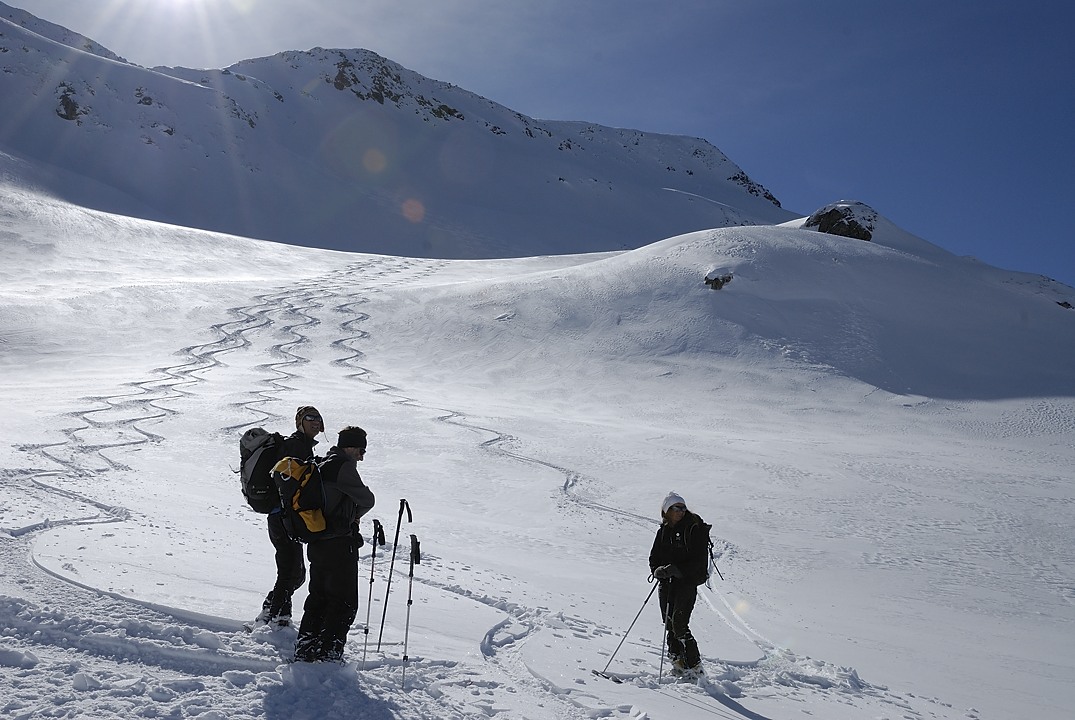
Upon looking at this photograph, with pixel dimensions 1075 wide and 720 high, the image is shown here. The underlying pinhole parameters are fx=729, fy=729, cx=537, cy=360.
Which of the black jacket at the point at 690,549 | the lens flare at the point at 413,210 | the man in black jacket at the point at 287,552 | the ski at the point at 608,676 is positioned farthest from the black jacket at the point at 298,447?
the lens flare at the point at 413,210

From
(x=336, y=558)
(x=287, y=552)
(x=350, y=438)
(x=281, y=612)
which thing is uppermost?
(x=350, y=438)

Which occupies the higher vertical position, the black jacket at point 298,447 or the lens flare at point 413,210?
the lens flare at point 413,210

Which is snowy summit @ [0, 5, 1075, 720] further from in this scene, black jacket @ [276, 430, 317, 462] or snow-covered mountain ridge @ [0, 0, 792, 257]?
snow-covered mountain ridge @ [0, 0, 792, 257]

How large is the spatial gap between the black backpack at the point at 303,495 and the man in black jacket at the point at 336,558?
0.04 m

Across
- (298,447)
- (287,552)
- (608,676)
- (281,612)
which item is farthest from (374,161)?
(608,676)

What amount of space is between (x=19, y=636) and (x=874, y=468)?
44.2ft

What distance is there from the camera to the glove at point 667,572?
553cm

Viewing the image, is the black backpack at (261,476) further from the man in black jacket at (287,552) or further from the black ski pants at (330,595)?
the black ski pants at (330,595)

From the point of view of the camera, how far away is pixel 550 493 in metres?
11.8

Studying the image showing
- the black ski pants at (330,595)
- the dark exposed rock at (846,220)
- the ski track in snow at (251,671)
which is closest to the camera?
the ski track in snow at (251,671)

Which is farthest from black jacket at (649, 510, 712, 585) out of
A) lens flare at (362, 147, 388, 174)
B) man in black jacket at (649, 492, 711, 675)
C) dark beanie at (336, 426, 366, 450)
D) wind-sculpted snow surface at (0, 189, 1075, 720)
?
lens flare at (362, 147, 388, 174)

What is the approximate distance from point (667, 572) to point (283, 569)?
280 cm

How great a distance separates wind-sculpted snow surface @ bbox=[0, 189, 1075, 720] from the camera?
473 centimetres

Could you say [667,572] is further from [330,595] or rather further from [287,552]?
[287,552]
